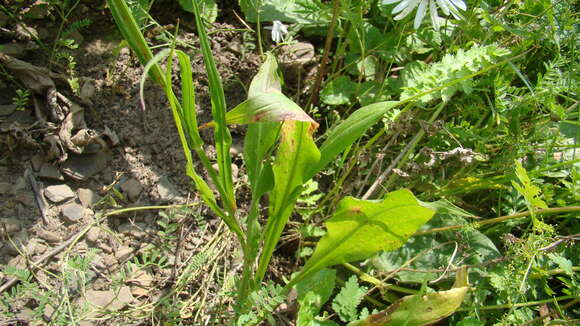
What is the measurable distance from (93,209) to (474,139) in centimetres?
117

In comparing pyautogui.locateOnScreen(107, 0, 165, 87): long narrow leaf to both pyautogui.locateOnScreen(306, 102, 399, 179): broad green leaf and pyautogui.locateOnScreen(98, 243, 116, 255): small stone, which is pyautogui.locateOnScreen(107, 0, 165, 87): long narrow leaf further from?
pyautogui.locateOnScreen(98, 243, 116, 255): small stone

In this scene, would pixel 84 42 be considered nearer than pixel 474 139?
No

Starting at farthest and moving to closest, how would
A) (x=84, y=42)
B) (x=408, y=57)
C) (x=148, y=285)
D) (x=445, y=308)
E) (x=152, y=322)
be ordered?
(x=408, y=57)
(x=84, y=42)
(x=148, y=285)
(x=152, y=322)
(x=445, y=308)

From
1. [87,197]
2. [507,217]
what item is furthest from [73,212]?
[507,217]

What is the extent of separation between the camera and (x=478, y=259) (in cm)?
133

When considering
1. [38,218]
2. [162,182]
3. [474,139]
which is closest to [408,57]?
[474,139]

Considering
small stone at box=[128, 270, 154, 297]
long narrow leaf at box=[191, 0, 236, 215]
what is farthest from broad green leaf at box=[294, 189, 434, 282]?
small stone at box=[128, 270, 154, 297]

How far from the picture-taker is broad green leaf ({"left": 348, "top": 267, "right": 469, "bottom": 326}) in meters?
1.07

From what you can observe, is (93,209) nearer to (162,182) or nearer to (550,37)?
(162,182)

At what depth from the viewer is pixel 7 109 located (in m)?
1.43

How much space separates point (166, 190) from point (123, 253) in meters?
0.23

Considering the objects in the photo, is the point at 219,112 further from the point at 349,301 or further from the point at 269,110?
the point at 349,301

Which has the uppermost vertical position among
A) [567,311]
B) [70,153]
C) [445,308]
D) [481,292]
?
[70,153]

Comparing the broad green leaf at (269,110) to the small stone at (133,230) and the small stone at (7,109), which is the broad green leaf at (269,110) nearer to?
the small stone at (133,230)
